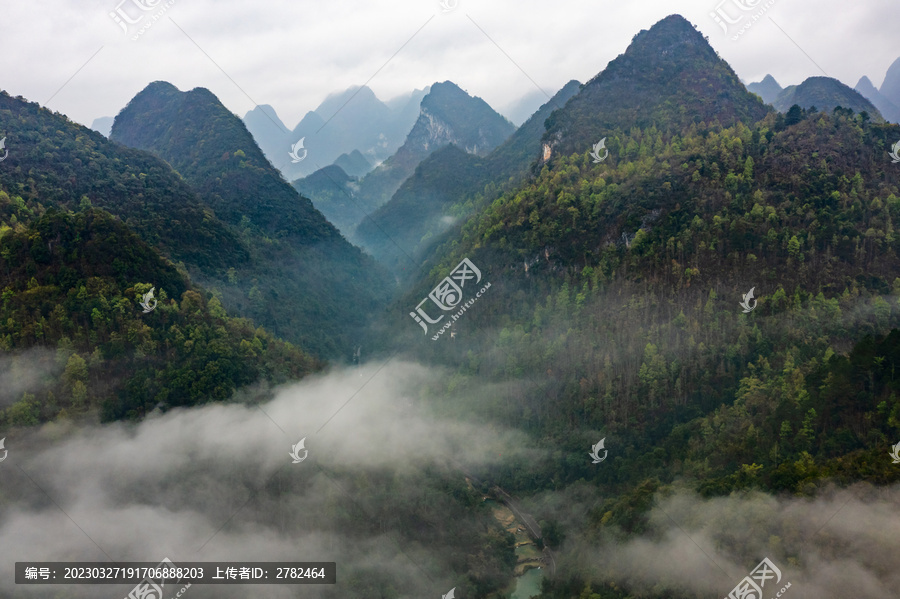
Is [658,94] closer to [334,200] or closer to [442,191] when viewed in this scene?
[442,191]

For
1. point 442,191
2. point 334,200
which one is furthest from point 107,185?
point 334,200

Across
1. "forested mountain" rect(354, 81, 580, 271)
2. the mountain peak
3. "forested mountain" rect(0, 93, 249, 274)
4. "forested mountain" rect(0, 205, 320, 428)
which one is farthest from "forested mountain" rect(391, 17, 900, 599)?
the mountain peak

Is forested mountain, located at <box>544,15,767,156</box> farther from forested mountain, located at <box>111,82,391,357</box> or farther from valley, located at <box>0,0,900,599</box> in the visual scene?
forested mountain, located at <box>111,82,391,357</box>

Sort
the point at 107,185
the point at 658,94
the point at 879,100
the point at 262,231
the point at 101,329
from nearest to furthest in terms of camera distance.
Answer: the point at 101,329
the point at 107,185
the point at 658,94
the point at 262,231
the point at 879,100

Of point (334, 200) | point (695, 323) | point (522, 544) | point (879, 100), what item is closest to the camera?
point (522, 544)

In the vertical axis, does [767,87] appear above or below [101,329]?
above

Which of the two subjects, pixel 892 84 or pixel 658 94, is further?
pixel 892 84

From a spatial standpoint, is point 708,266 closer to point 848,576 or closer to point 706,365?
point 706,365
